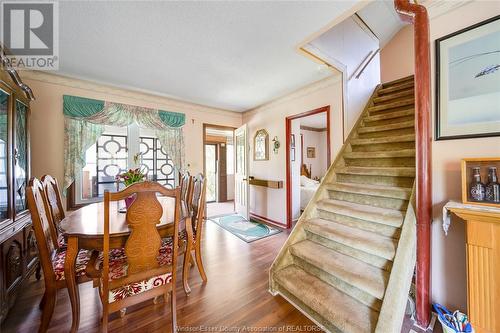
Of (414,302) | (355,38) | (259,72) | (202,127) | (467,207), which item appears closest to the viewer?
(467,207)

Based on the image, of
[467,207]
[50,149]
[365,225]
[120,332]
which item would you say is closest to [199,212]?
[120,332]

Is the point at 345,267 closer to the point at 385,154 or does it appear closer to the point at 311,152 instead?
the point at 385,154

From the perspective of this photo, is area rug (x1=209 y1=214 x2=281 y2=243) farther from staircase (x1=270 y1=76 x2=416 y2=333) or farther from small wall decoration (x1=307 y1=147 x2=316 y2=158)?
small wall decoration (x1=307 y1=147 x2=316 y2=158)

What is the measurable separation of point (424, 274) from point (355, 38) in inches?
132

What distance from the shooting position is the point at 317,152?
21.3ft

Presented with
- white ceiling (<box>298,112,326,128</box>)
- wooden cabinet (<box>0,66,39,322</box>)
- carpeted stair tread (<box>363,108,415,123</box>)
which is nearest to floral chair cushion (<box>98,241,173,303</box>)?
wooden cabinet (<box>0,66,39,322</box>)

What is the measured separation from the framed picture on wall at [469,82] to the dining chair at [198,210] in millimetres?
2140

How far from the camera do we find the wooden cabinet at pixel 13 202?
159 cm

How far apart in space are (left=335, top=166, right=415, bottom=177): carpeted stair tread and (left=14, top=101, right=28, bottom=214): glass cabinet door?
355 cm

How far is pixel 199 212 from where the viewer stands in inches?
78.3

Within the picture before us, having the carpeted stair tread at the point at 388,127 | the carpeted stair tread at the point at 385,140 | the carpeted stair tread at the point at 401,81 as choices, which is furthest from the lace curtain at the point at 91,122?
the carpeted stair tread at the point at 401,81

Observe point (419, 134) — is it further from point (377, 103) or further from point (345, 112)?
point (377, 103)

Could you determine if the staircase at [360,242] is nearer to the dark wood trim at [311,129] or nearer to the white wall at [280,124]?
the white wall at [280,124]

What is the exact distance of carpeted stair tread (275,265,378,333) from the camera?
1.32 meters
